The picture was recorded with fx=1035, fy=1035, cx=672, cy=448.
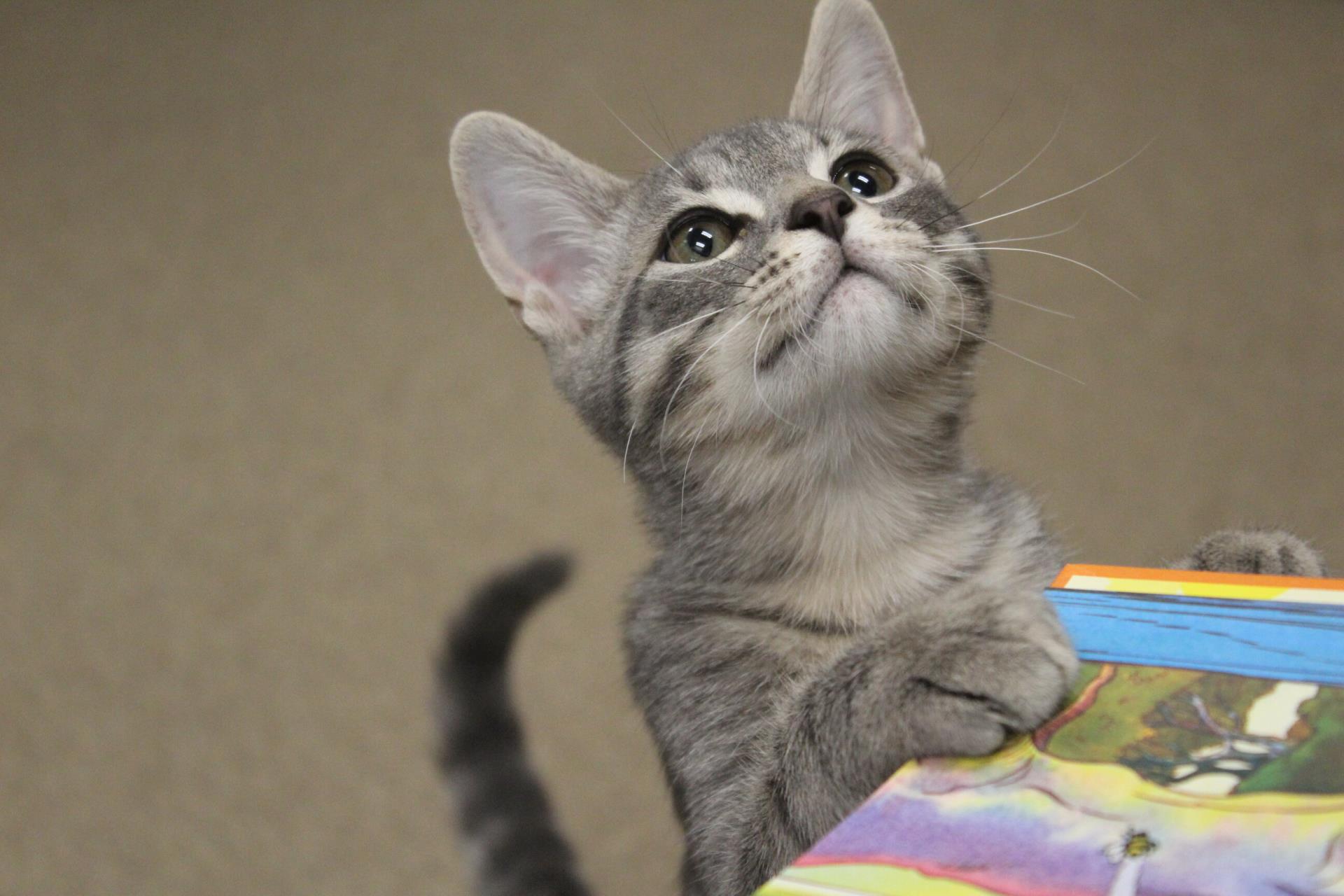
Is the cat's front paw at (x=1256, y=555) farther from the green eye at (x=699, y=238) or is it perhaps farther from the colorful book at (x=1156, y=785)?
the green eye at (x=699, y=238)

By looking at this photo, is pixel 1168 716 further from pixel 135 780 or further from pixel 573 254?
pixel 135 780

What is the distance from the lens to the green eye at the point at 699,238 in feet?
3.47

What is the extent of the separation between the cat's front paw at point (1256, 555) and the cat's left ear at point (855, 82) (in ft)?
1.93

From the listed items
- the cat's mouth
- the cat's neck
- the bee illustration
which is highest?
the cat's mouth

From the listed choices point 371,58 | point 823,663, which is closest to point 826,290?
point 823,663

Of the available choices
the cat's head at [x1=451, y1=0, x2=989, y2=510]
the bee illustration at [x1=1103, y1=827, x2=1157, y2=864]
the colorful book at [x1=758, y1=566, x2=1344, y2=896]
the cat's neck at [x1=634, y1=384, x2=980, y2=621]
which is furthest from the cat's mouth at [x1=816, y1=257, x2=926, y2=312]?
the bee illustration at [x1=1103, y1=827, x2=1157, y2=864]

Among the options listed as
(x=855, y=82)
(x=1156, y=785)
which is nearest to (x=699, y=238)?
(x=855, y=82)

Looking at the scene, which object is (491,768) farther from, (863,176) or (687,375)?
(863,176)

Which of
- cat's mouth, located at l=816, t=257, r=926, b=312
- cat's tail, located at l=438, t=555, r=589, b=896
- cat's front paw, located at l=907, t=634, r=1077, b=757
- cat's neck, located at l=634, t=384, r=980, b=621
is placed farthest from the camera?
cat's tail, located at l=438, t=555, r=589, b=896

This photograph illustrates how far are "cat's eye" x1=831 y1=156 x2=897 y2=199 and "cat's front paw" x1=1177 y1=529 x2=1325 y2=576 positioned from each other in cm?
48

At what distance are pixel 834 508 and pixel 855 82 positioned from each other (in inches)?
22.5

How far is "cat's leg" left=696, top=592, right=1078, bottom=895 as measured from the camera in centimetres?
63

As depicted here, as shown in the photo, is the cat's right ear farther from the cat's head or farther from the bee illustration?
the bee illustration

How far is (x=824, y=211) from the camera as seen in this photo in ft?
3.01
